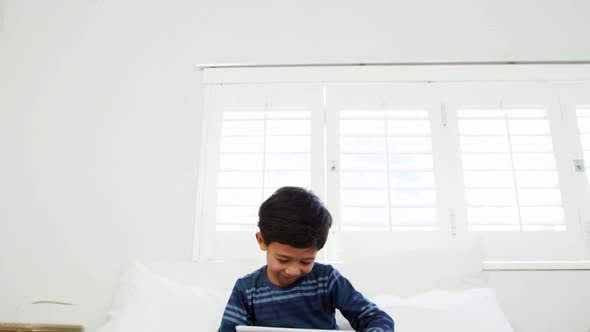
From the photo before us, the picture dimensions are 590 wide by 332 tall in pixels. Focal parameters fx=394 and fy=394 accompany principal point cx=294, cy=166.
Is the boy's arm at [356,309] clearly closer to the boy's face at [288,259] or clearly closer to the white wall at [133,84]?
the boy's face at [288,259]

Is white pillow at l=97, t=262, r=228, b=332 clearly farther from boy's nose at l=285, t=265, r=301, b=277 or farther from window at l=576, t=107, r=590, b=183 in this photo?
window at l=576, t=107, r=590, b=183

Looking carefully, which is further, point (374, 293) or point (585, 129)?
point (585, 129)

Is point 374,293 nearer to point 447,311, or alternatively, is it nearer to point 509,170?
A: point 447,311

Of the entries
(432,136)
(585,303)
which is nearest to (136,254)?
(432,136)

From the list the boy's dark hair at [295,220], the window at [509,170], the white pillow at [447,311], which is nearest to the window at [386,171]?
the window at [509,170]

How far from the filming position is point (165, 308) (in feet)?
3.90

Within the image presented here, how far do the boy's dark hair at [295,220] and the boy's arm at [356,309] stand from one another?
16cm

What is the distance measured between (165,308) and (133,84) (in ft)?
3.79

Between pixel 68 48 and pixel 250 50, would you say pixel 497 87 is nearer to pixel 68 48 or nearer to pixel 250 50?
pixel 250 50

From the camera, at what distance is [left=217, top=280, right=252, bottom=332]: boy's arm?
3.23ft

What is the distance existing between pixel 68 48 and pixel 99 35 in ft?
0.54

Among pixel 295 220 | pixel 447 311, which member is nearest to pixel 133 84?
pixel 295 220

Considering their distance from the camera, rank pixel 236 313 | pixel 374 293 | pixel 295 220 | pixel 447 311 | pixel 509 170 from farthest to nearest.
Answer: pixel 509 170 → pixel 374 293 → pixel 447 311 → pixel 236 313 → pixel 295 220

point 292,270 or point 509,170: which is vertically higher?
point 509,170
